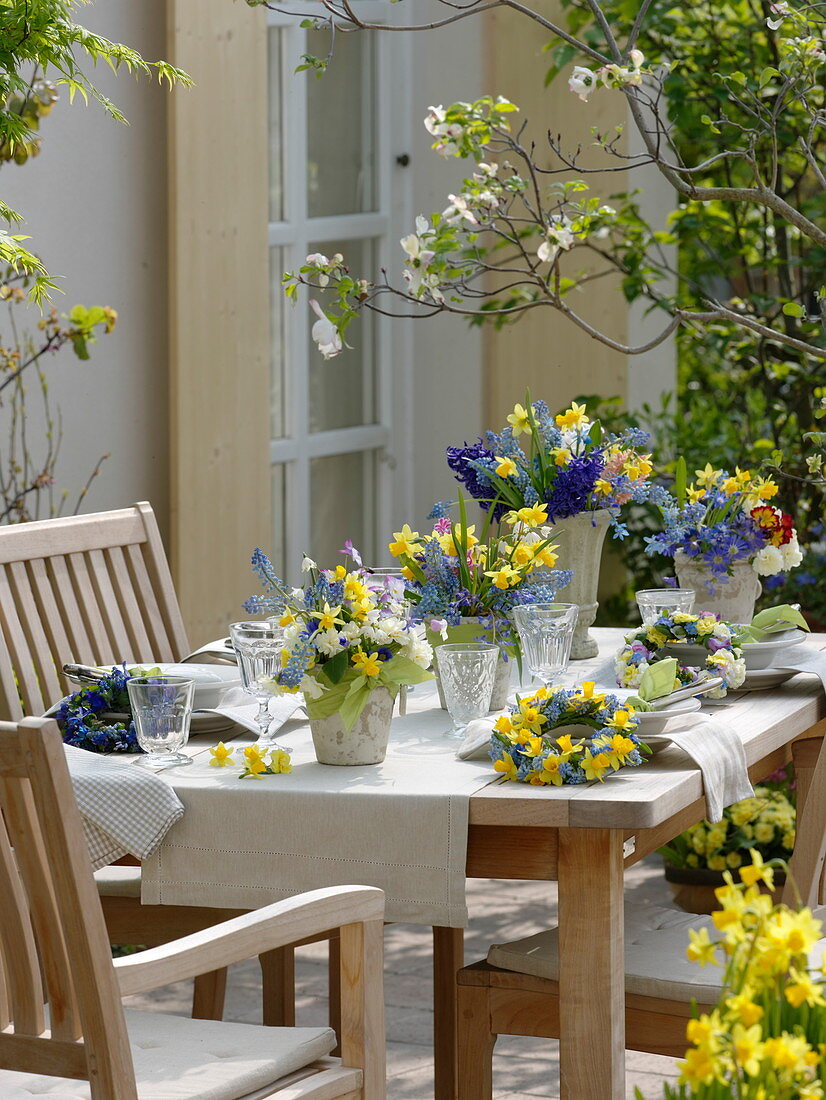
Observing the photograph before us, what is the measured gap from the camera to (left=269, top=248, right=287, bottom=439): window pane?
4.76m

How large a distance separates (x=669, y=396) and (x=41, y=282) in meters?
3.13

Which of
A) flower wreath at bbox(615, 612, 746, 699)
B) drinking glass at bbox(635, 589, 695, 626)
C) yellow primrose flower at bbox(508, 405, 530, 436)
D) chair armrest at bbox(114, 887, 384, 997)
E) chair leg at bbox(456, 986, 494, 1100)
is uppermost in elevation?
yellow primrose flower at bbox(508, 405, 530, 436)

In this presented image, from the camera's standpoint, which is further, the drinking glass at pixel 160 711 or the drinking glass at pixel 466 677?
the drinking glass at pixel 466 677

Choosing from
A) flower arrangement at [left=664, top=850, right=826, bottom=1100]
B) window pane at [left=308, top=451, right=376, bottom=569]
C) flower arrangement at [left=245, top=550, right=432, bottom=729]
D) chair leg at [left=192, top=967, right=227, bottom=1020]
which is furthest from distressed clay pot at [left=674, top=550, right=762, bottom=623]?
window pane at [left=308, top=451, right=376, bottom=569]

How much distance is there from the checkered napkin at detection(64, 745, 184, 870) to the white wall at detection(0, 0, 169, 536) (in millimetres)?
1997

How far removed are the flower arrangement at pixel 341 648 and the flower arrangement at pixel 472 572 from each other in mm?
287

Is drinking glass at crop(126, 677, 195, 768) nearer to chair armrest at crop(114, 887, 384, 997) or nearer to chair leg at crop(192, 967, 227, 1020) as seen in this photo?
chair armrest at crop(114, 887, 384, 997)

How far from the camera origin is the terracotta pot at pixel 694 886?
4062 millimetres

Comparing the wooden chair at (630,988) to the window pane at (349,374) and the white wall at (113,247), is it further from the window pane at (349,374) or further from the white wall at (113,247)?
the window pane at (349,374)

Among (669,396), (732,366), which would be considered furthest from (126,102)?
(732,366)

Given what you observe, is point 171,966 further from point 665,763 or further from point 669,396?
point 669,396

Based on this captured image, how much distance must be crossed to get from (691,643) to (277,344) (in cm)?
255

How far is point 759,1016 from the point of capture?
3.57ft

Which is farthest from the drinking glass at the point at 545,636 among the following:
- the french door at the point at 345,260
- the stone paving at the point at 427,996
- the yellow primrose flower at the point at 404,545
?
the french door at the point at 345,260
